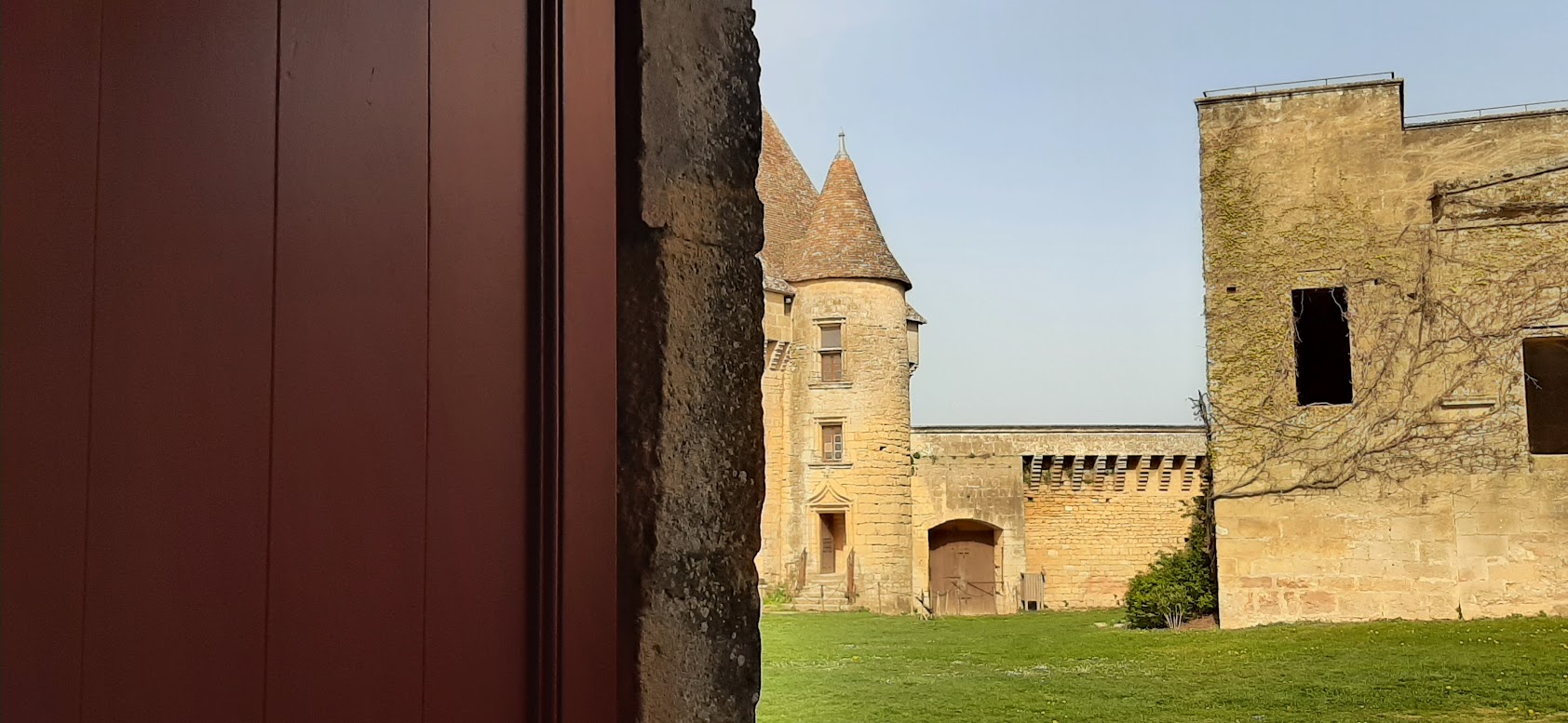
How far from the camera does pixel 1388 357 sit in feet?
43.2

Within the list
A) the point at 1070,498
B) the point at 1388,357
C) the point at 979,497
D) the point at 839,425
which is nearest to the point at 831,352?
the point at 839,425

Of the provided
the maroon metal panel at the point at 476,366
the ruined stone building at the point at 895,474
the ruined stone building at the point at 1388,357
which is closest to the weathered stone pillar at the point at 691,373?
the maroon metal panel at the point at 476,366

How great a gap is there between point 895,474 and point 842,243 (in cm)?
412

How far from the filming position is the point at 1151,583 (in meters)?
15.4

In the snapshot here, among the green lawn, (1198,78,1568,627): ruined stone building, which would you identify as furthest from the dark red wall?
(1198,78,1568,627): ruined stone building

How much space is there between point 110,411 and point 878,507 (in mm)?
20660

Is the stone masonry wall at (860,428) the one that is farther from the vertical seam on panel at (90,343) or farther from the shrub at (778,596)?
the vertical seam on panel at (90,343)

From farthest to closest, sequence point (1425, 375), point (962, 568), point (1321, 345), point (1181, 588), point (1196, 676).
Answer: point (962, 568), point (1321, 345), point (1181, 588), point (1425, 375), point (1196, 676)

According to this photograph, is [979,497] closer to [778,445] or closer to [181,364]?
[778,445]

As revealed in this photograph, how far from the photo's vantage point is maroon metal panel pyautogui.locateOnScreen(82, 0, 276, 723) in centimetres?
89

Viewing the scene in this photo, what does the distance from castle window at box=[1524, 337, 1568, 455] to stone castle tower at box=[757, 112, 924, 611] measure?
30.9ft

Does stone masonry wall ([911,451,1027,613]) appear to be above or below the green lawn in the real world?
above

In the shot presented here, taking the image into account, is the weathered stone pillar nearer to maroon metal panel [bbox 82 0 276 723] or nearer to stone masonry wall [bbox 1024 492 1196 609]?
maroon metal panel [bbox 82 0 276 723]

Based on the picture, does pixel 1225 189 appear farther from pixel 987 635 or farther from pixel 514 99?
pixel 514 99
